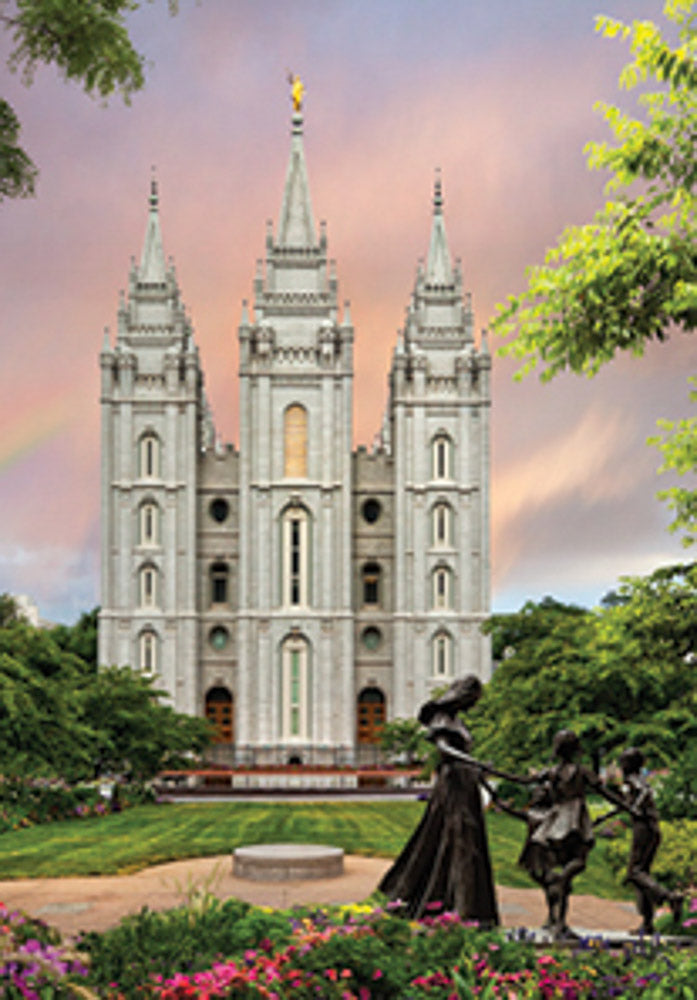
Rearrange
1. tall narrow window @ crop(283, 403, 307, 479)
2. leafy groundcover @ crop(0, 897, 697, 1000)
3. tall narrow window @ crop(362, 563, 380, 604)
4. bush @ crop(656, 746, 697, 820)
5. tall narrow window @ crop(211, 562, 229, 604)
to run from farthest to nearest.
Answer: tall narrow window @ crop(362, 563, 380, 604), tall narrow window @ crop(211, 562, 229, 604), tall narrow window @ crop(283, 403, 307, 479), bush @ crop(656, 746, 697, 820), leafy groundcover @ crop(0, 897, 697, 1000)

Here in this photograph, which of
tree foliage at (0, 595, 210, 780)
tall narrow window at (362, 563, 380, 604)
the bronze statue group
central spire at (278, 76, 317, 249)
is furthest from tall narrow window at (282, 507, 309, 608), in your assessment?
the bronze statue group

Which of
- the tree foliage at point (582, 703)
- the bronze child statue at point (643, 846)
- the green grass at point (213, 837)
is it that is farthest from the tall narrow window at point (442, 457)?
the bronze child statue at point (643, 846)

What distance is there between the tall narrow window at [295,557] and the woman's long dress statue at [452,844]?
48.0 meters

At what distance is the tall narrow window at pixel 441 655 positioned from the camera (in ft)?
193

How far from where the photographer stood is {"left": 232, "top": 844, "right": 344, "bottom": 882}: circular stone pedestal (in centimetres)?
Result: 1684

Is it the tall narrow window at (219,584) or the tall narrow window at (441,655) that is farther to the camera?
the tall narrow window at (219,584)

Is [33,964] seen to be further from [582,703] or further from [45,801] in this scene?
[45,801]

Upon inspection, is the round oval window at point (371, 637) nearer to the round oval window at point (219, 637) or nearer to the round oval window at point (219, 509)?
the round oval window at point (219, 637)

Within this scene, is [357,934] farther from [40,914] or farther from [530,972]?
[40,914]

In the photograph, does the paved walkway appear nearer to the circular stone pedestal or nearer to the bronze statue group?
the circular stone pedestal

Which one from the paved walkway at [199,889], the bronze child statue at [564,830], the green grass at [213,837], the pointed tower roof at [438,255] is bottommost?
the green grass at [213,837]

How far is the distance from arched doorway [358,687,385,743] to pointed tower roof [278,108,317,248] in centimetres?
2514

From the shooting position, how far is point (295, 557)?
2333 inches

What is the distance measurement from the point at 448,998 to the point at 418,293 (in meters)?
56.5
